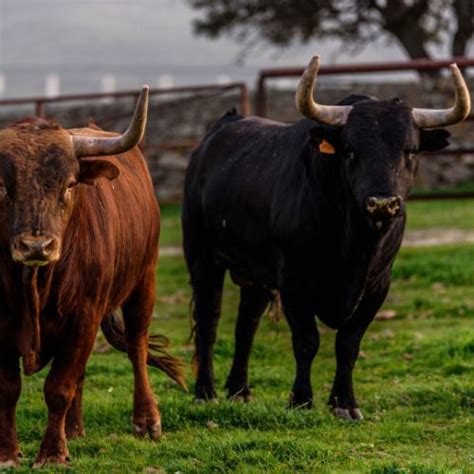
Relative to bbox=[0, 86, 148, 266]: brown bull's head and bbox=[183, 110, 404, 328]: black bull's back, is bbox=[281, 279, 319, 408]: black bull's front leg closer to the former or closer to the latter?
bbox=[183, 110, 404, 328]: black bull's back

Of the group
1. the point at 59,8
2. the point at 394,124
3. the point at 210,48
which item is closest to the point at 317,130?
the point at 394,124

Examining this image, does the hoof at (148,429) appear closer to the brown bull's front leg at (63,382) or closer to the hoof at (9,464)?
the brown bull's front leg at (63,382)

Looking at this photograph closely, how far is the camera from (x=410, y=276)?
45.2 ft

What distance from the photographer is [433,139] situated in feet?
26.1

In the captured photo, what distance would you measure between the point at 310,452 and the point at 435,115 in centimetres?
232

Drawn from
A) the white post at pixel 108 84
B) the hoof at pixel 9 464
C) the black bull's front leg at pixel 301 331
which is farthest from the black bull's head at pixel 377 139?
the white post at pixel 108 84

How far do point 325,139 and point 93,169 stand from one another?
1629 mm

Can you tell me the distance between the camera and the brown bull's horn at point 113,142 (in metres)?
6.63

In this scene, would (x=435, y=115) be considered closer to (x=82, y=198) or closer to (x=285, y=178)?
(x=285, y=178)

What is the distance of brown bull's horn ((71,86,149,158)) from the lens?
21.8 feet

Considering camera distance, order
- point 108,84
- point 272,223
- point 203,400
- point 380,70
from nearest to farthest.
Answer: point 272,223
point 203,400
point 380,70
point 108,84

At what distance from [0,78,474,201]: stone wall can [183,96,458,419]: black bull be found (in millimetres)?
13424

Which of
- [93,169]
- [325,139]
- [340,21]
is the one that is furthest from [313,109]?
[340,21]

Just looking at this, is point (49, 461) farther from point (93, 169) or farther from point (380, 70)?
point (380, 70)
